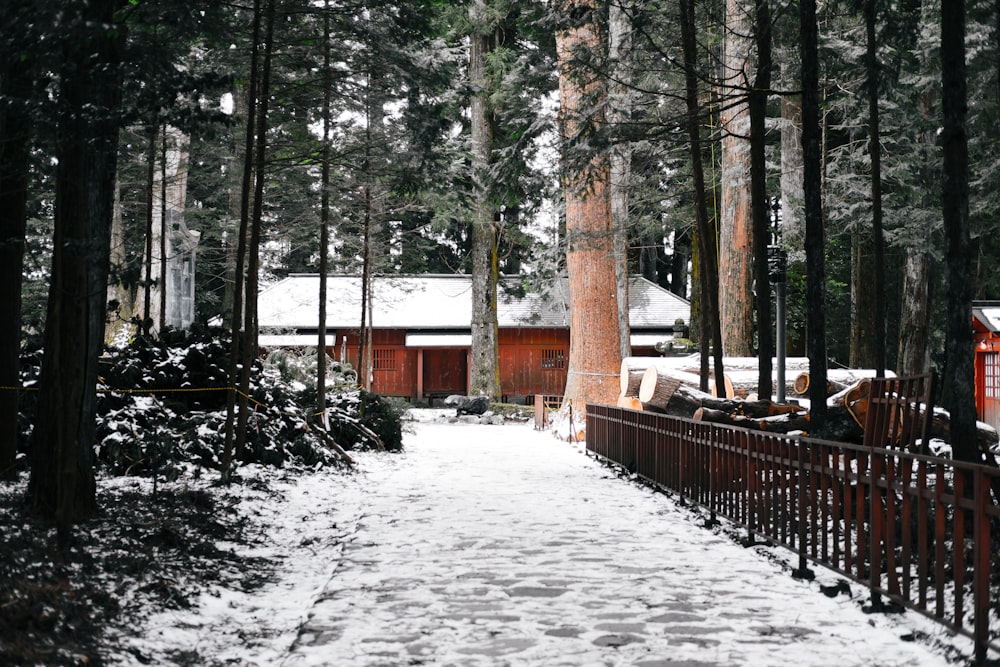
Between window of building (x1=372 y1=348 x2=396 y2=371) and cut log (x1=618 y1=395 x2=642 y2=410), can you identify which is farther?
window of building (x1=372 y1=348 x2=396 y2=371)

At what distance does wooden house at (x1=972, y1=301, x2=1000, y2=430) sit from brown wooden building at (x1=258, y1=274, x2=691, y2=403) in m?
13.0

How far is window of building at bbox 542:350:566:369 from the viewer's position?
36.4 meters

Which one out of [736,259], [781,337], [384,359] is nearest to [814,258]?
[781,337]

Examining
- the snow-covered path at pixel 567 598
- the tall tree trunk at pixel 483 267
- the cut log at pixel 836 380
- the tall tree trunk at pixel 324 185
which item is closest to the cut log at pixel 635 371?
the cut log at pixel 836 380

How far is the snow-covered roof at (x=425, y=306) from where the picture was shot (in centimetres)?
3525

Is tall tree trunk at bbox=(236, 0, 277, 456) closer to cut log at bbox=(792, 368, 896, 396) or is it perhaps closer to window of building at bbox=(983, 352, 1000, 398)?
cut log at bbox=(792, 368, 896, 396)

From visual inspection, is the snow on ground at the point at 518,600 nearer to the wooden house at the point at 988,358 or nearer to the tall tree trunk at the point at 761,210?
the tall tree trunk at the point at 761,210

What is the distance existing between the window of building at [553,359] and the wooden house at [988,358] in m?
16.4

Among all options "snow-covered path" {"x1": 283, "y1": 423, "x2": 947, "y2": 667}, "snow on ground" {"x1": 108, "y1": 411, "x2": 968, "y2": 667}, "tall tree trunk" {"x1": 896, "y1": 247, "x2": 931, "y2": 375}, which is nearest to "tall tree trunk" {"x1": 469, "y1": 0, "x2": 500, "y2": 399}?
"tall tree trunk" {"x1": 896, "y1": 247, "x2": 931, "y2": 375}

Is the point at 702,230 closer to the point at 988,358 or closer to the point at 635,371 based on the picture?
the point at 635,371

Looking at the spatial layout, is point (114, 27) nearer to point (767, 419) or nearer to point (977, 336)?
point (767, 419)

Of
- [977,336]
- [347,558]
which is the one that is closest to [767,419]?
[347,558]

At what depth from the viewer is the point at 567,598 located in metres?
5.77

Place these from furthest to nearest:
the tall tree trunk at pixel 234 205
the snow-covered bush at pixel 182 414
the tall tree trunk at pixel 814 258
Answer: the tall tree trunk at pixel 234 205, the snow-covered bush at pixel 182 414, the tall tree trunk at pixel 814 258
